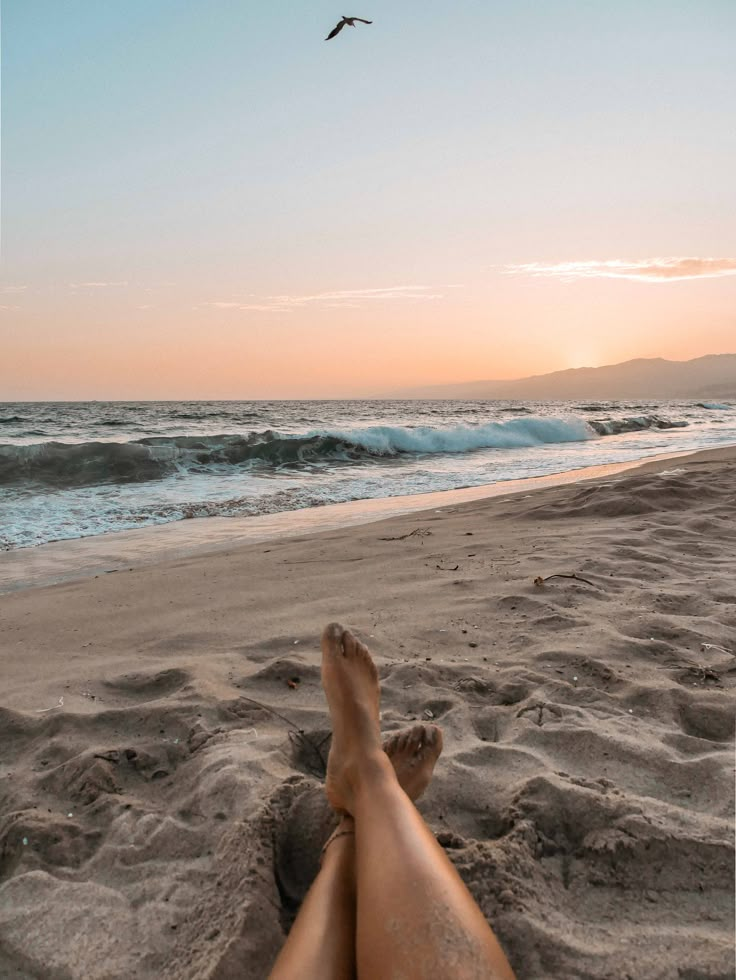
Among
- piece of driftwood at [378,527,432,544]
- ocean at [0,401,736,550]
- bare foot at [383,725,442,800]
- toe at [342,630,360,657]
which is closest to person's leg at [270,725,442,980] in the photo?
Answer: bare foot at [383,725,442,800]

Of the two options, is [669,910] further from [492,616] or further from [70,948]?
[492,616]

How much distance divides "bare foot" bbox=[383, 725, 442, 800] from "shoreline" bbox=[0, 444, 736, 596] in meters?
3.36

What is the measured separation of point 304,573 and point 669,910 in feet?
9.14

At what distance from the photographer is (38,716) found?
2.04m

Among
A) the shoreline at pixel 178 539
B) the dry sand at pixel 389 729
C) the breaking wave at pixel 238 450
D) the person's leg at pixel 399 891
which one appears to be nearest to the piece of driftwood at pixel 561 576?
the dry sand at pixel 389 729

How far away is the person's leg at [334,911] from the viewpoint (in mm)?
1030

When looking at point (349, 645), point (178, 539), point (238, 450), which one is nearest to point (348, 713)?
point (349, 645)

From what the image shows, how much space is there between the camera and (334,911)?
1.13 meters

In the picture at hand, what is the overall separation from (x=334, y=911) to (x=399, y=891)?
158 millimetres

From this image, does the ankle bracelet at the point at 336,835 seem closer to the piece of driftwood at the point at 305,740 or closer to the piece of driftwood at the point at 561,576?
the piece of driftwood at the point at 305,740

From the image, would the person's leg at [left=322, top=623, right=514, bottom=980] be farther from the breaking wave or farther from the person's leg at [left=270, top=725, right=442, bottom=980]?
the breaking wave

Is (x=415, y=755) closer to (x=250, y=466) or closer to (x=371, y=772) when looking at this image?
(x=371, y=772)

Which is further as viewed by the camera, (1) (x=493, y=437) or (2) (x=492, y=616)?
(1) (x=493, y=437)

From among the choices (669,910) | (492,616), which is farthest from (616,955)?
(492,616)
